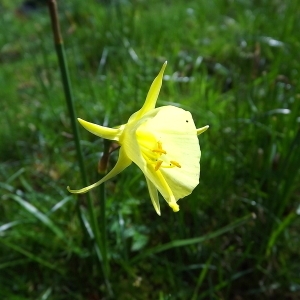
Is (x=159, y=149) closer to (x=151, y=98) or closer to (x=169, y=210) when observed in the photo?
(x=151, y=98)

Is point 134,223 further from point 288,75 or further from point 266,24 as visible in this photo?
point 266,24

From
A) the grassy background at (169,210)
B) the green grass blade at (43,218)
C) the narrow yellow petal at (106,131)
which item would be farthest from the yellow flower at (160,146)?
the green grass blade at (43,218)

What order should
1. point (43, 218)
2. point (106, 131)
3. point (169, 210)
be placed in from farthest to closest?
point (169, 210), point (43, 218), point (106, 131)

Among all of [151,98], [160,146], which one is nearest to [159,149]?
[160,146]

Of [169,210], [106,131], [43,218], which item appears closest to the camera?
[106,131]

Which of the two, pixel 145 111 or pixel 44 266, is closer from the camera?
pixel 145 111

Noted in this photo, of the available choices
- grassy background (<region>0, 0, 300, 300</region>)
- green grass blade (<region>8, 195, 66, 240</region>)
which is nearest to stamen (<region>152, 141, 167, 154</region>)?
grassy background (<region>0, 0, 300, 300</region>)

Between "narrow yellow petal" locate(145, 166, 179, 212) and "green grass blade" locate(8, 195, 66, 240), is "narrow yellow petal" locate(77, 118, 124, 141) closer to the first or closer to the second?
"narrow yellow petal" locate(145, 166, 179, 212)

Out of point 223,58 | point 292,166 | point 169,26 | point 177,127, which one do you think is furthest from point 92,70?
point 177,127
